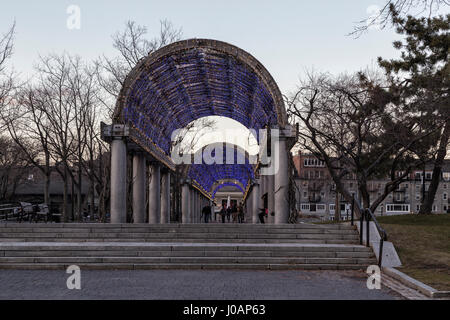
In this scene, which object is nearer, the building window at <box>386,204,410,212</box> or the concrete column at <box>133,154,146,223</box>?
the concrete column at <box>133,154,146,223</box>

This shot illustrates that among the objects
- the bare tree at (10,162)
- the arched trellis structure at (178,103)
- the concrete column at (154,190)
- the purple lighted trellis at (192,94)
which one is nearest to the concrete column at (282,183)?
the arched trellis structure at (178,103)

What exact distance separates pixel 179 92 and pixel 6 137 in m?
29.2

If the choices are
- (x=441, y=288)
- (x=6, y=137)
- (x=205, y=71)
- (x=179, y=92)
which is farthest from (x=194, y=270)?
(x=6, y=137)

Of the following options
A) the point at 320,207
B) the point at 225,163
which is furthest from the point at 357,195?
the point at 225,163

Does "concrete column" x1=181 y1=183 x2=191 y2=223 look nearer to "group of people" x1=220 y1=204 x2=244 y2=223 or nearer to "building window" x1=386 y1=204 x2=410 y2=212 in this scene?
"group of people" x1=220 y1=204 x2=244 y2=223

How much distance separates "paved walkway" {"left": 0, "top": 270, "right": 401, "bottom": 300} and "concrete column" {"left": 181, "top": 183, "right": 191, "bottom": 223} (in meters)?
28.7

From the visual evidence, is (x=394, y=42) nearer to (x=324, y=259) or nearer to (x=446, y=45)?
(x=446, y=45)

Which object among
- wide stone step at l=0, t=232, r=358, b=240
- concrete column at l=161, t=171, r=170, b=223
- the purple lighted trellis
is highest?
the purple lighted trellis

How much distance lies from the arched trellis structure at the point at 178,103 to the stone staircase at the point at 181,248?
3228 millimetres

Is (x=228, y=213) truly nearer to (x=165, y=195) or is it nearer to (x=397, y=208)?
(x=165, y=195)

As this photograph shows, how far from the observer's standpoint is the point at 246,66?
1912 cm

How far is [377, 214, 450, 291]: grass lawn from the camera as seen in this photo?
10.5 meters

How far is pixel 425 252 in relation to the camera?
13555 millimetres

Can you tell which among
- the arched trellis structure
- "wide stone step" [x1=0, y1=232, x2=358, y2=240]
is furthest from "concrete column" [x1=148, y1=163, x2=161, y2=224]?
"wide stone step" [x1=0, y1=232, x2=358, y2=240]
